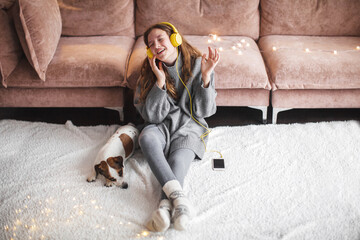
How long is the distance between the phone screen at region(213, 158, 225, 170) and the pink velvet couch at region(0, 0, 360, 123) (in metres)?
0.43

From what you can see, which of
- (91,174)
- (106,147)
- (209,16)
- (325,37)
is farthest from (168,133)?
(325,37)

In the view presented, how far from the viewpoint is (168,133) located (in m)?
1.65

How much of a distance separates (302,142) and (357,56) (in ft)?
2.17

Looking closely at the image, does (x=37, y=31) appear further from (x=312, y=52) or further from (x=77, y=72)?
(x=312, y=52)

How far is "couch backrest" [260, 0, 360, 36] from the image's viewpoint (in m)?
2.14

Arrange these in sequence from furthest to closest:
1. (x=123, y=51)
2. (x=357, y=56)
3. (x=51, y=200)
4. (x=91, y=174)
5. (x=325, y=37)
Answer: (x=325, y=37)
(x=123, y=51)
(x=357, y=56)
(x=91, y=174)
(x=51, y=200)

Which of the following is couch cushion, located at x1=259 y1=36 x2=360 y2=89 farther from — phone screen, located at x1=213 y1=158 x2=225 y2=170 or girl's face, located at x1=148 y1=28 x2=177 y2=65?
girl's face, located at x1=148 y1=28 x2=177 y2=65

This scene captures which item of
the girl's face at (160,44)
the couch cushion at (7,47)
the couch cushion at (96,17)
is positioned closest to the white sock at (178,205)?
the girl's face at (160,44)

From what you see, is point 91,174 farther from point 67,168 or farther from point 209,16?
point 209,16

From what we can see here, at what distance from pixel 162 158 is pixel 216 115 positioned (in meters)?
0.83

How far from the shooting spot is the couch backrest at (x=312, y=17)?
2.14 meters

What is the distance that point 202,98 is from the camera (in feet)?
5.23

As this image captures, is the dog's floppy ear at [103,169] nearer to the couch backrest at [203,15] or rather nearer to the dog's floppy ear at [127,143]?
the dog's floppy ear at [127,143]

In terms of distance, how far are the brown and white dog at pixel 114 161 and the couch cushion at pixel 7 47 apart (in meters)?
0.82
